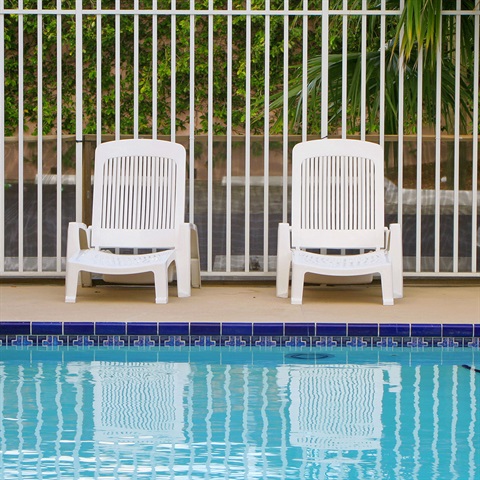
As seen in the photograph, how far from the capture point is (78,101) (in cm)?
756

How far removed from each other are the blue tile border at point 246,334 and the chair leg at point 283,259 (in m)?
1.17

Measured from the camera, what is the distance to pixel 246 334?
18.8 ft

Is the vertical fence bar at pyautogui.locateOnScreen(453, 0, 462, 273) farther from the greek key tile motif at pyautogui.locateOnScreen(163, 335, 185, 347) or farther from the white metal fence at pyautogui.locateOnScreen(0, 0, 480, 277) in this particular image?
the greek key tile motif at pyautogui.locateOnScreen(163, 335, 185, 347)

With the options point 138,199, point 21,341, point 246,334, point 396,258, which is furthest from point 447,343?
point 138,199

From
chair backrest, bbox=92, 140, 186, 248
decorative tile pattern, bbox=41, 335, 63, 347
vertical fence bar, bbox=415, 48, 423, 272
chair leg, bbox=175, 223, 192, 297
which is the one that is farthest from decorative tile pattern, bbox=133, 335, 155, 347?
vertical fence bar, bbox=415, 48, 423, 272

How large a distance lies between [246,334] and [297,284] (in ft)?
2.97

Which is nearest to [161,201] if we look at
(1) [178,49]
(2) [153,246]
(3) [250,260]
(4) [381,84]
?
(2) [153,246]

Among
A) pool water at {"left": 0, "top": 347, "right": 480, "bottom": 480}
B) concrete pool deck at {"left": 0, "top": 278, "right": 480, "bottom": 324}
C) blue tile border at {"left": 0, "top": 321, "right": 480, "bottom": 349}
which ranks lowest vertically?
pool water at {"left": 0, "top": 347, "right": 480, "bottom": 480}

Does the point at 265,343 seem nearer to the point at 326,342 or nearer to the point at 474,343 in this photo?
the point at 326,342

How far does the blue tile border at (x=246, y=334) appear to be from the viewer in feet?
18.8

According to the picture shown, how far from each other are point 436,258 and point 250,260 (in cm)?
128

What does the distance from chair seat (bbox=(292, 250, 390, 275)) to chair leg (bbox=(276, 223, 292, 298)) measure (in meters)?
0.06

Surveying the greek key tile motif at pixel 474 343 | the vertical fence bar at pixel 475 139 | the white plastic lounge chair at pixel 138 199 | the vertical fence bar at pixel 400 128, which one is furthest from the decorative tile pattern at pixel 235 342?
the vertical fence bar at pixel 475 139

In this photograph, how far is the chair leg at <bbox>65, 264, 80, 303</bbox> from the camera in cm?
658
